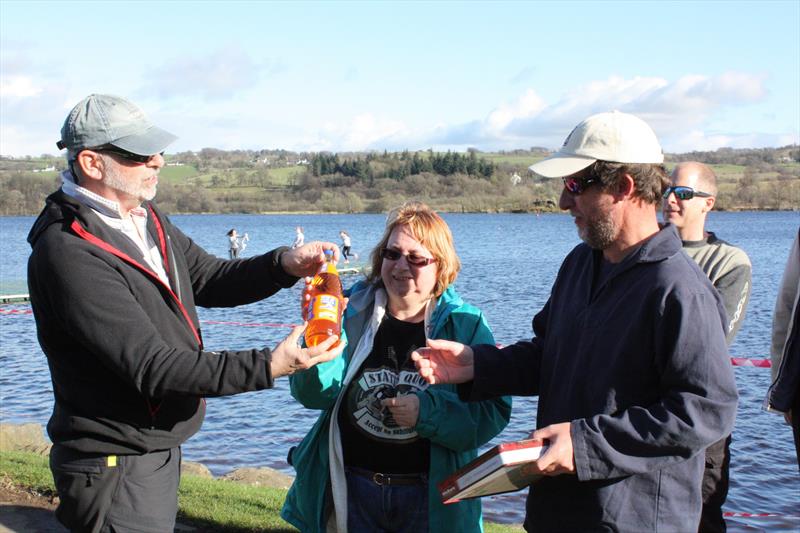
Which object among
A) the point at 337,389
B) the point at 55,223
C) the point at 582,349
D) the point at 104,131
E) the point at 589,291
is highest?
the point at 104,131

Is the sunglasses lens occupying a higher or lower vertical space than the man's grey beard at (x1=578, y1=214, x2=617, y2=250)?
lower

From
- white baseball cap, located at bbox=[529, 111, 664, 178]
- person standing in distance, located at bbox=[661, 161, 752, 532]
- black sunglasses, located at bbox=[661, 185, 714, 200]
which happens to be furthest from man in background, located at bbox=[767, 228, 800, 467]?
white baseball cap, located at bbox=[529, 111, 664, 178]

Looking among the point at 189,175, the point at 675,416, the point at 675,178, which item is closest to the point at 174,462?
the point at 675,416

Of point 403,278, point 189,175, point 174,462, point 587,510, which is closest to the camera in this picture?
point 587,510

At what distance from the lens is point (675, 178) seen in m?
5.52

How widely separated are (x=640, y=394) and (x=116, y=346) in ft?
6.50

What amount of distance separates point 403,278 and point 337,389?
2.15 feet

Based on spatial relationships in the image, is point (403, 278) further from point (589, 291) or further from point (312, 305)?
point (589, 291)

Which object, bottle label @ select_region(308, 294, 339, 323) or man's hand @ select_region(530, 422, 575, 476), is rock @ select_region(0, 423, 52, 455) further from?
man's hand @ select_region(530, 422, 575, 476)

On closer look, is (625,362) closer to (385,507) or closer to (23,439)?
(385,507)

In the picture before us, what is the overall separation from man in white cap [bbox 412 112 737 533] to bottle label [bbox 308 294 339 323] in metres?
1.00

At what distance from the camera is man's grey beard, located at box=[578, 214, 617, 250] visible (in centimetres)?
310

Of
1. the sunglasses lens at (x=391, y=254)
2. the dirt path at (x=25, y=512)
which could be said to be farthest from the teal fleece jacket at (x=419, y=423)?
the dirt path at (x=25, y=512)

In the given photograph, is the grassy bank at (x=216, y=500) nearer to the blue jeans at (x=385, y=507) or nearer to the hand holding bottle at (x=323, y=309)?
the blue jeans at (x=385, y=507)
